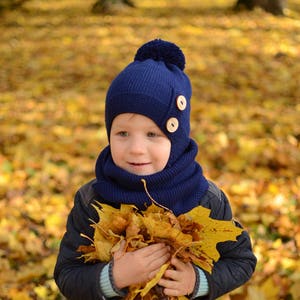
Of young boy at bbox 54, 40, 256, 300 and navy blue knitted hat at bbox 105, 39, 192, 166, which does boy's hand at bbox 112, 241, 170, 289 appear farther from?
navy blue knitted hat at bbox 105, 39, 192, 166

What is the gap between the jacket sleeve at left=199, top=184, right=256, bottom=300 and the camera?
1.79 meters

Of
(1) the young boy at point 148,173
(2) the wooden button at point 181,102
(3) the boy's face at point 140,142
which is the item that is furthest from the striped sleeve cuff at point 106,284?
(2) the wooden button at point 181,102

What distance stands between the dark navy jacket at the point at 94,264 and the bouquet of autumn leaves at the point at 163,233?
17cm

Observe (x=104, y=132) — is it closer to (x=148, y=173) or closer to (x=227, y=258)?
(x=227, y=258)

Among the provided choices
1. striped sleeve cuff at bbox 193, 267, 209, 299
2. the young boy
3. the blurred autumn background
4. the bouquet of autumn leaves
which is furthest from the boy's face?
the blurred autumn background

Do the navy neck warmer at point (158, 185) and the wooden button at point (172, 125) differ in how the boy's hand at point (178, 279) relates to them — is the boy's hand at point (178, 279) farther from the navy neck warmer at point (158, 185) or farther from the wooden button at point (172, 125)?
the wooden button at point (172, 125)

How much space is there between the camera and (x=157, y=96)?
164 cm

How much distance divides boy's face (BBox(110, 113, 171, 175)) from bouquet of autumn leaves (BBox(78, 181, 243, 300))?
0.38ft

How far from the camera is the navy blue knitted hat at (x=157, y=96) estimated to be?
5.34 ft

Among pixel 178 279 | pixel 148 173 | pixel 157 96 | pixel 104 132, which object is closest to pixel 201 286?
pixel 178 279

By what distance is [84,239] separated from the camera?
1837 mm

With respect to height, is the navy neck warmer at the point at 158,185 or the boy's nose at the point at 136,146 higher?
the boy's nose at the point at 136,146

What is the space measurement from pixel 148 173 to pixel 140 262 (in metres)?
0.28

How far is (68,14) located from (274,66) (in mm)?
5700
